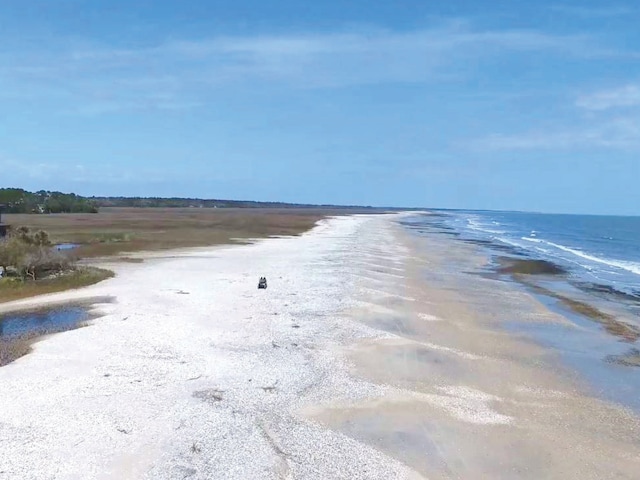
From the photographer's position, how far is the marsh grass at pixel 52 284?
2328 centimetres

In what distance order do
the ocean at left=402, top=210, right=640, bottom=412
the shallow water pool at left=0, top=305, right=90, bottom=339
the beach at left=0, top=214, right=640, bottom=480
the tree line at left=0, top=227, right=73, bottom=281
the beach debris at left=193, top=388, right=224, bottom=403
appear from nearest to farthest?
the beach at left=0, top=214, right=640, bottom=480 < the beach debris at left=193, top=388, right=224, bottom=403 < the ocean at left=402, top=210, right=640, bottom=412 < the shallow water pool at left=0, top=305, right=90, bottom=339 < the tree line at left=0, top=227, right=73, bottom=281

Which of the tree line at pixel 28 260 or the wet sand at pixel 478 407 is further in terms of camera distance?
the tree line at pixel 28 260

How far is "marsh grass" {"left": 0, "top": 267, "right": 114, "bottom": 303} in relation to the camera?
23.3 meters

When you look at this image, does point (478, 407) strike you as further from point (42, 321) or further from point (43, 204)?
point (43, 204)

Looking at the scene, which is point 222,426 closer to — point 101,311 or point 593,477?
point 593,477

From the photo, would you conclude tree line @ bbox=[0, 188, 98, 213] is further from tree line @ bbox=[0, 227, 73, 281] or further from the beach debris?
the beach debris

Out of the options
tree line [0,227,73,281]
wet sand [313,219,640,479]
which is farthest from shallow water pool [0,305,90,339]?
wet sand [313,219,640,479]

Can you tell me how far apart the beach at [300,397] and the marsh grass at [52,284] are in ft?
4.25

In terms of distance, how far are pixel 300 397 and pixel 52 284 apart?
16.5m

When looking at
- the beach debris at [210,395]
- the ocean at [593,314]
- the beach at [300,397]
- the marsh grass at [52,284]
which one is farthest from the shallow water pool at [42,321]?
the ocean at [593,314]

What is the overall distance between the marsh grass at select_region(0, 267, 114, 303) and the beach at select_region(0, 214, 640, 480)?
4.25 ft

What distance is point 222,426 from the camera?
35.5 ft

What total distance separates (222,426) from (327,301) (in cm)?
1252

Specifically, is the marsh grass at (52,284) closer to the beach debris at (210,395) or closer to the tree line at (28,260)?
the tree line at (28,260)
